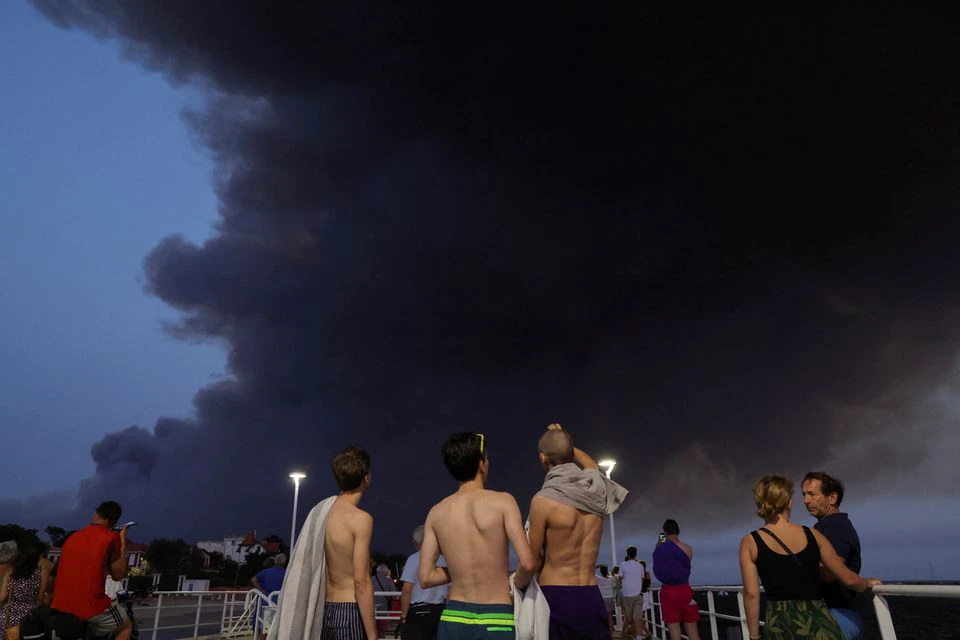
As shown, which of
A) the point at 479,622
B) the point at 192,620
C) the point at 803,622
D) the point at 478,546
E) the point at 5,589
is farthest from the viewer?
the point at 192,620

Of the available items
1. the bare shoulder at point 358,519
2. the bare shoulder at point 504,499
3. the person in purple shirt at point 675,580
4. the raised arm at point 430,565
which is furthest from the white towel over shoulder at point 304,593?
the person in purple shirt at point 675,580

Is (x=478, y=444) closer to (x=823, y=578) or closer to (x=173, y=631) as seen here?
(x=823, y=578)

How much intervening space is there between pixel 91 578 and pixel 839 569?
6.05 metres

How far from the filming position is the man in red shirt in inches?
227

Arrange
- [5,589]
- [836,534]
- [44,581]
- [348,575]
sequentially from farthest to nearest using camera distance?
[44,581], [5,589], [836,534], [348,575]

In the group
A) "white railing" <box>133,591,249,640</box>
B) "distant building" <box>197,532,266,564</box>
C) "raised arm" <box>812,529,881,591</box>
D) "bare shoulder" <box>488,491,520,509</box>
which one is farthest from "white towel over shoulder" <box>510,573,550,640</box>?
"distant building" <box>197,532,266,564</box>

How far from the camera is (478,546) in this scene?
142 inches

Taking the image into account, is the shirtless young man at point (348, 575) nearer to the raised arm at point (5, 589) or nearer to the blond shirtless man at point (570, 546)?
the blond shirtless man at point (570, 546)

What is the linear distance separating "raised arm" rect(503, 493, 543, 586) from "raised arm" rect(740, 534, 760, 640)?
5.47ft

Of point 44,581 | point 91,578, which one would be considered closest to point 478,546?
point 91,578

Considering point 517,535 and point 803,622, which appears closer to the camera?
point 517,535

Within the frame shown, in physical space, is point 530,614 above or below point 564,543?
below

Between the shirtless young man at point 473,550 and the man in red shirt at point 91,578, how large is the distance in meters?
3.82

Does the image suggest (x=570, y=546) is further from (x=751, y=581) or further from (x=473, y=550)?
(x=751, y=581)
